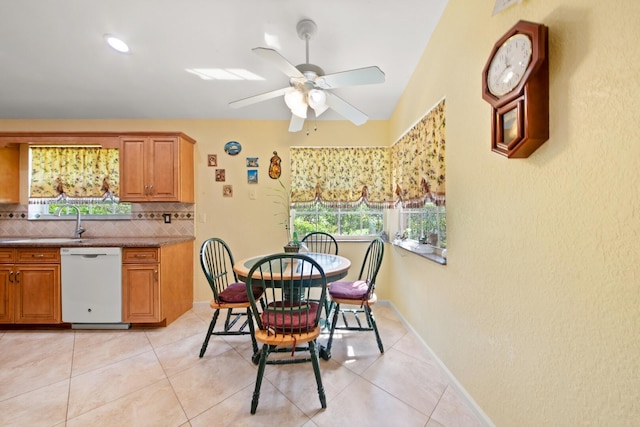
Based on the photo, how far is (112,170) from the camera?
3.33 metres

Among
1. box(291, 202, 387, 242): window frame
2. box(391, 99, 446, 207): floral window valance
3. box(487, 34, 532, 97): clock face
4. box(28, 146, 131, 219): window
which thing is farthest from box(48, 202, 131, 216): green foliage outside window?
box(487, 34, 532, 97): clock face

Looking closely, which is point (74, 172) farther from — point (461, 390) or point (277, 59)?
point (461, 390)

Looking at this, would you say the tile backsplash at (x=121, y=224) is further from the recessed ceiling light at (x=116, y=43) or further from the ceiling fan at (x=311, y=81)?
the ceiling fan at (x=311, y=81)

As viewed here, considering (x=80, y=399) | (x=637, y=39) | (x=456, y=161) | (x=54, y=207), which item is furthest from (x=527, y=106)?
(x=54, y=207)

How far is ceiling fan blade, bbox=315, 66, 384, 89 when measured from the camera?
61.8 inches

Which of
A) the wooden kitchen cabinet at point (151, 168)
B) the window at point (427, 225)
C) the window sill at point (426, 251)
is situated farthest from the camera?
the wooden kitchen cabinet at point (151, 168)

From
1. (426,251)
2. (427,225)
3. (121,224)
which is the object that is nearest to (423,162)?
(427,225)

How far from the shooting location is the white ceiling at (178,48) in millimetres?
1899

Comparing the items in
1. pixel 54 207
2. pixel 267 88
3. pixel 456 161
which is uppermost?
pixel 267 88

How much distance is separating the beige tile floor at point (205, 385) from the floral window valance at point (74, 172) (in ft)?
5.77

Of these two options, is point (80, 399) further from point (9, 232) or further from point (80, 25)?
point (9, 232)

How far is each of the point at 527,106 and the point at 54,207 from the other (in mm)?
4985

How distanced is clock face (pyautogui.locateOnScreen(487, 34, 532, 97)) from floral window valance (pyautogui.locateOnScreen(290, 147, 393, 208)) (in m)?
2.16

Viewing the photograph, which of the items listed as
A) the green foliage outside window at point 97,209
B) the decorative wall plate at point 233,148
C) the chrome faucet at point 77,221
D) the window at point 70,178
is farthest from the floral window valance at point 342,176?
the chrome faucet at point 77,221
